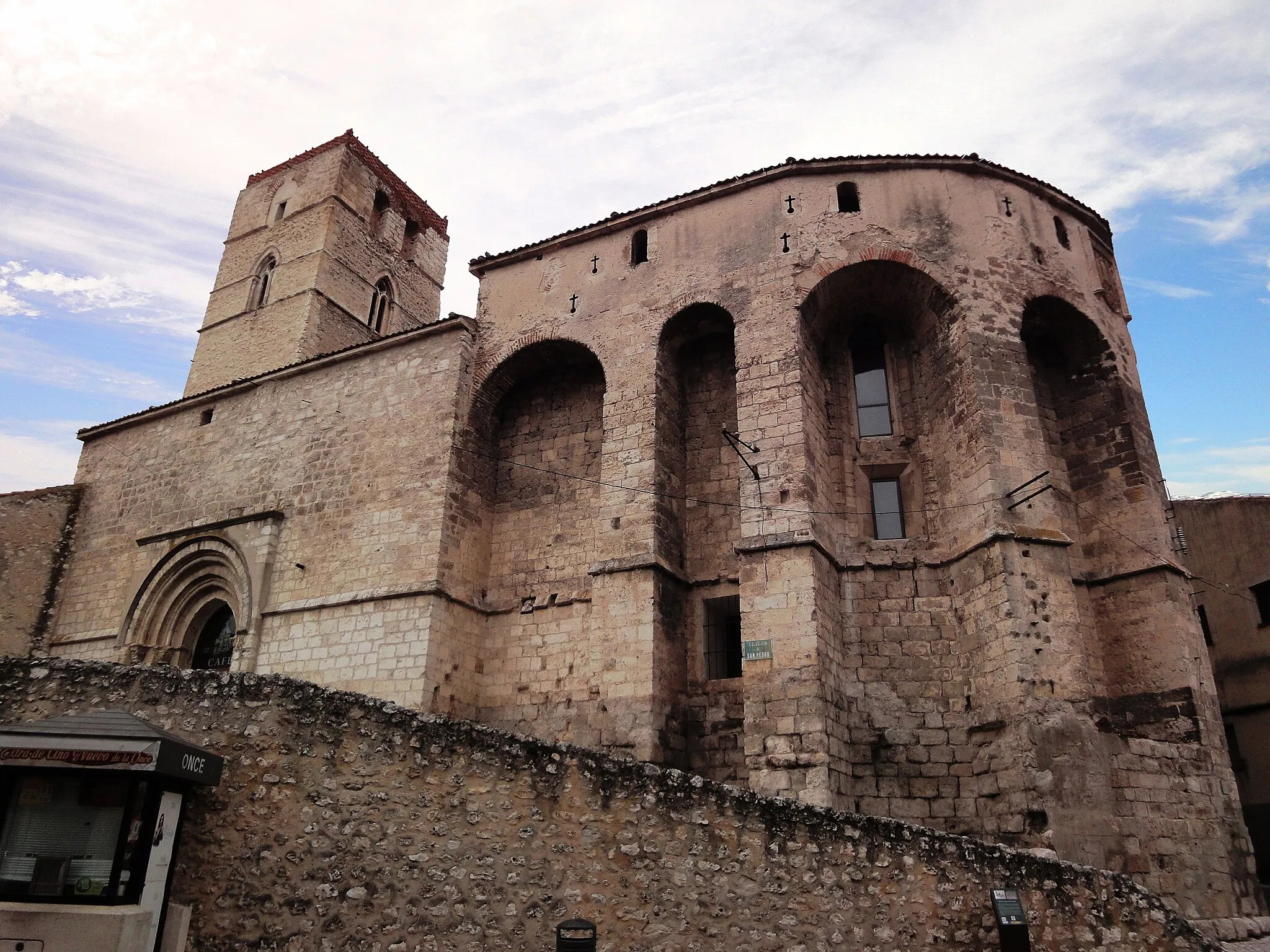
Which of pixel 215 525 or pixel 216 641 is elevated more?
pixel 215 525

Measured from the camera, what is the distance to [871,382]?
13.2 m

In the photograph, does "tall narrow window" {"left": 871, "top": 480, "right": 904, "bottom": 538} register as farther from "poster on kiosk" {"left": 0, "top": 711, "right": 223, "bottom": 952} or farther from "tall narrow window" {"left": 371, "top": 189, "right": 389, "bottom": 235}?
"tall narrow window" {"left": 371, "top": 189, "right": 389, "bottom": 235}

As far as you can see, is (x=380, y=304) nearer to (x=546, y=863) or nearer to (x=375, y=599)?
(x=375, y=599)

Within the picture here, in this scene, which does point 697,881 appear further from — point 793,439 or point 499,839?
point 793,439

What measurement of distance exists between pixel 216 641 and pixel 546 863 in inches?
438

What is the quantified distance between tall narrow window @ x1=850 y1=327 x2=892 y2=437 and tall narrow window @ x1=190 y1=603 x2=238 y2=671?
35.8 ft

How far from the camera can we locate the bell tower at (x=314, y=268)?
2206 cm

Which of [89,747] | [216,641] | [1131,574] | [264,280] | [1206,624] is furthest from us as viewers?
[264,280]

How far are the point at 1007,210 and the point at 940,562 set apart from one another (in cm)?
525

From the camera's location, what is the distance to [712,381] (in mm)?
13656

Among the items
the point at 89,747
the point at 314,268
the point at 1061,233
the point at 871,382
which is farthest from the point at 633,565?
the point at 314,268

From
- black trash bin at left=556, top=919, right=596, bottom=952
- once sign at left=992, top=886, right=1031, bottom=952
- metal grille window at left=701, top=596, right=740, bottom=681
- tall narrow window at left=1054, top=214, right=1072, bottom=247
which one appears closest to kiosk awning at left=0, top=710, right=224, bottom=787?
black trash bin at left=556, top=919, right=596, bottom=952

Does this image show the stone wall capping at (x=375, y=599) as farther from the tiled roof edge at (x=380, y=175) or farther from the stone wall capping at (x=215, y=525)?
the tiled roof edge at (x=380, y=175)

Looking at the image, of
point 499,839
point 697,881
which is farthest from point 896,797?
point 499,839
